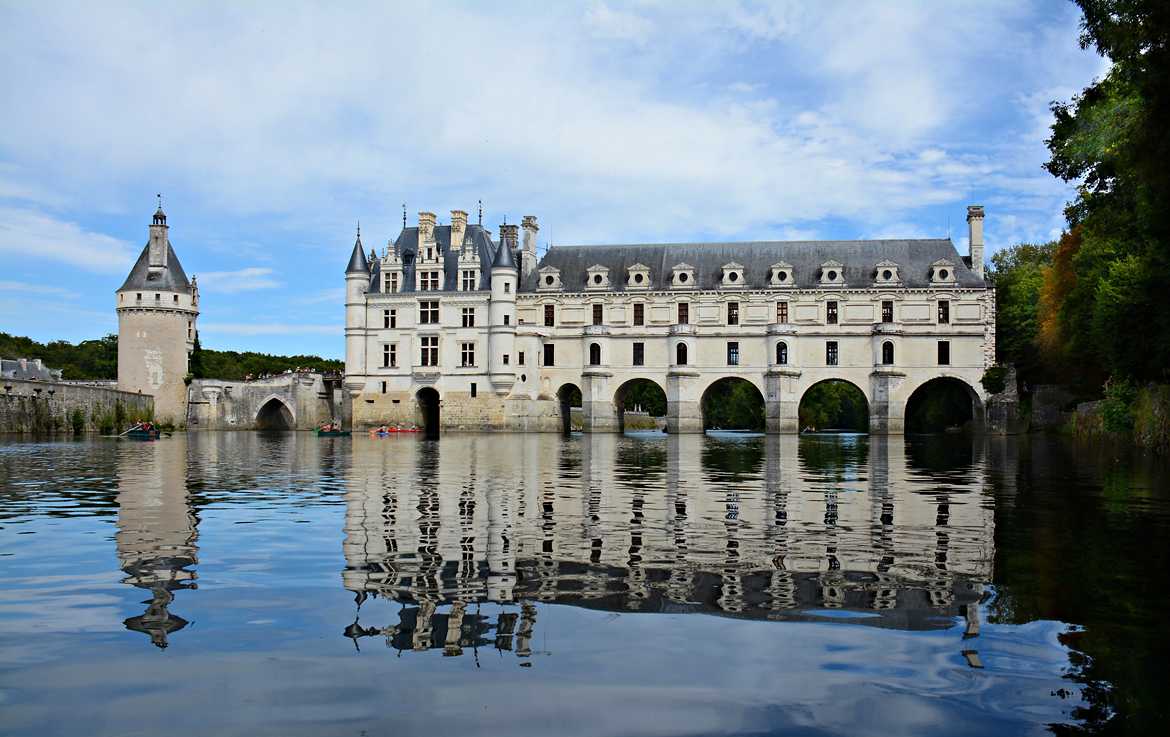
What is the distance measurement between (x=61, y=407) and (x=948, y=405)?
53000 mm

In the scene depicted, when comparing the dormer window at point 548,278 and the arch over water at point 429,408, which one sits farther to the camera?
the arch over water at point 429,408

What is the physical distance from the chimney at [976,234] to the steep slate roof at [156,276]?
5282 cm

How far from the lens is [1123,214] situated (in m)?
30.0

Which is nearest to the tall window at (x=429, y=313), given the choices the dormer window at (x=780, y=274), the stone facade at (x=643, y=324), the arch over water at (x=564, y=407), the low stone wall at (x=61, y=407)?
the stone facade at (x=643, y=324)

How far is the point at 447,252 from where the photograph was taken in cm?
6431

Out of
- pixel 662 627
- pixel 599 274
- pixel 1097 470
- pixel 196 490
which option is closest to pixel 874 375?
pixel 599 274

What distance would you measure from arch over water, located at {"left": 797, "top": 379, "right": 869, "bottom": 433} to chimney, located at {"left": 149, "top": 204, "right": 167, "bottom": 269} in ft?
157

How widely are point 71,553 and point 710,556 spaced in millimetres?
5922

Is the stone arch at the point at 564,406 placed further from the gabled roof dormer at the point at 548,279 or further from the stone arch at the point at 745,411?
the stone arch at the point at 745,411

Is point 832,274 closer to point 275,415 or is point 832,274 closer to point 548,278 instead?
point 548,278

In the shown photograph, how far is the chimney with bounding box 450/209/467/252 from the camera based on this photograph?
6394 cm

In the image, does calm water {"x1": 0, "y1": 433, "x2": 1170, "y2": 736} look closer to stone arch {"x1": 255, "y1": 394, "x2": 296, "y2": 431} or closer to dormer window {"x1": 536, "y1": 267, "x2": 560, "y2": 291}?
dormer window {"x1": 536, "y1": 267, "x2": 560, "y2": 291}

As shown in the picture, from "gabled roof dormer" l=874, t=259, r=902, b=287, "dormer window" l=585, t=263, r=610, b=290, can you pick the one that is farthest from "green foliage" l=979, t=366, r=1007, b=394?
"dormer window" l=585, t=263, r=610, b=290

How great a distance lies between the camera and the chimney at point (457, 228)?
2517 inches
